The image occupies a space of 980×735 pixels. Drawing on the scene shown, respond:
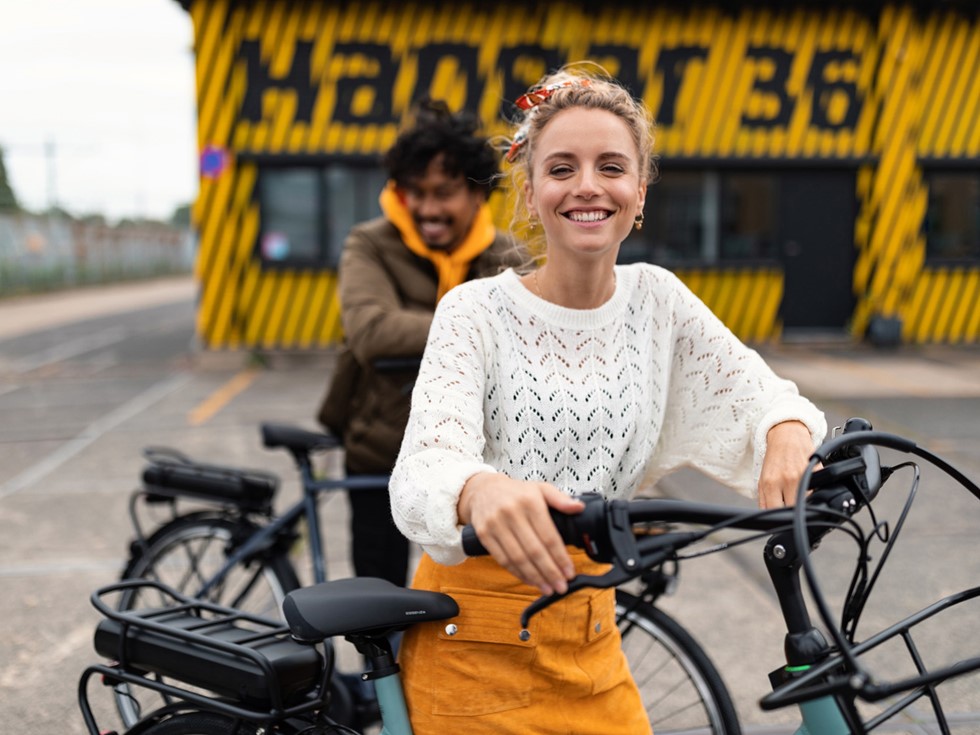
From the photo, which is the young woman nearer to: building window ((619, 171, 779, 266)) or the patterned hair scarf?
the patterned hair scarf

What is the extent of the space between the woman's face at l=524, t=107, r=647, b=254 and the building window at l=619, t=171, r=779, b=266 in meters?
11.4

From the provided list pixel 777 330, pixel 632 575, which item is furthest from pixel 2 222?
pixel 632 575

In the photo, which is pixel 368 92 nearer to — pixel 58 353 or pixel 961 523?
pixel 58 353

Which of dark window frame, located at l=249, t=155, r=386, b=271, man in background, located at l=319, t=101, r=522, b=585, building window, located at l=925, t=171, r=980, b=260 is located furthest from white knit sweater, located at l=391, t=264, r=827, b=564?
building window, located at l=925, t=171, r=980, b=260

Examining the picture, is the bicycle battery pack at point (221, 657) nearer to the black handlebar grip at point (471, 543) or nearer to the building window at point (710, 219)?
the black handlebar grip at point (471, 543)

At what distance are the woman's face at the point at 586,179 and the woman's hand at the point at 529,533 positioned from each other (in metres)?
0.57

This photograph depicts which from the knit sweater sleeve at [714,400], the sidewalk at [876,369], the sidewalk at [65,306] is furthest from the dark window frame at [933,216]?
the sidewalk at [65,306]

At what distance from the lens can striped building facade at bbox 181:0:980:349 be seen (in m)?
11.8

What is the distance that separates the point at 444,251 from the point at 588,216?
4.23ft

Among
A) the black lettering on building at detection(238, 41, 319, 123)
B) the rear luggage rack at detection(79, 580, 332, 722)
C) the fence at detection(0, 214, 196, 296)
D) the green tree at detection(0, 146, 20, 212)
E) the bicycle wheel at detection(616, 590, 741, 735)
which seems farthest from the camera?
the fence at detection(0, 214, 196, 296)

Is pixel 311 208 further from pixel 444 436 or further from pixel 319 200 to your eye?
pixel 444 436

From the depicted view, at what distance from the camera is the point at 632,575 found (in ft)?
4.05

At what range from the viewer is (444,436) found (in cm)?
155

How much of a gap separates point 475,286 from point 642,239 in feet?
38.6
